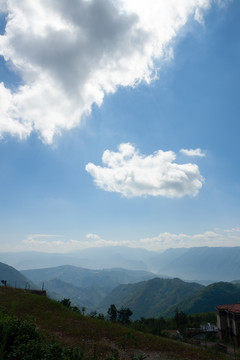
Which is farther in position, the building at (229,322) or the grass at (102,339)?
the building at (229,322)

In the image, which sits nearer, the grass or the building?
the grass

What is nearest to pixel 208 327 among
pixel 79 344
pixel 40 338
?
pixel 79 344

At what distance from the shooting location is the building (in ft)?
152

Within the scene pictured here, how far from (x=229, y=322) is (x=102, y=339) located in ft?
134

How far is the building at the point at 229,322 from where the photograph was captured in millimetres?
46312

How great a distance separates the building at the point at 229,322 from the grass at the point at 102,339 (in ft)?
88.8

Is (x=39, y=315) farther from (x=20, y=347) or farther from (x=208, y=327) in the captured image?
(x=208, y=327)

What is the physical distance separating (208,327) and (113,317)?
96.4ft

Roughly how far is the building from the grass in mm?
27080

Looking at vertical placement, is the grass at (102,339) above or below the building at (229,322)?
above

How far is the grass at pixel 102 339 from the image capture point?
802 inches

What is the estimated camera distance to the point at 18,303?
118 ft

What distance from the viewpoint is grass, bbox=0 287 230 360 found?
20359 mm

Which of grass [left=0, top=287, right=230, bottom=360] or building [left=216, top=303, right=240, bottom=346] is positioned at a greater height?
grass [left=0, top=287, right=230, bottom=360]
